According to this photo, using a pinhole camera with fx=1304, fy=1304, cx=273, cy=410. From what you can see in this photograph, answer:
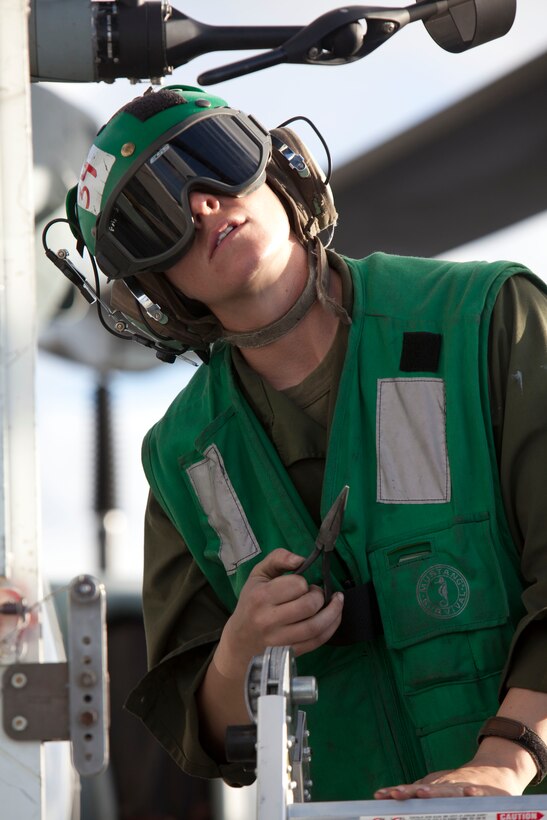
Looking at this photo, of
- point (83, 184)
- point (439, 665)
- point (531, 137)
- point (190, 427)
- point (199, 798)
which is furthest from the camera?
point (199, 798)

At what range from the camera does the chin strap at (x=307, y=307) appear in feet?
7.79

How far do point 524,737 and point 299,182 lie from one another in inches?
43.0

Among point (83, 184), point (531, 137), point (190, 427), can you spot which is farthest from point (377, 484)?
point (531, 137)

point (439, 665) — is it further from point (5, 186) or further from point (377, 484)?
point (5, 186)

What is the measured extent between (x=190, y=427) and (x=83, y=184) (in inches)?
20.0

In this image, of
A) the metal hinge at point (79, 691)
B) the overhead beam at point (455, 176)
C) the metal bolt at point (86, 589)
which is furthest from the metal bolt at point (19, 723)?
the overhead beam at point (455, 176)

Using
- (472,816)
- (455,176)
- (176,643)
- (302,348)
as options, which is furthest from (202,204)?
(455,176)

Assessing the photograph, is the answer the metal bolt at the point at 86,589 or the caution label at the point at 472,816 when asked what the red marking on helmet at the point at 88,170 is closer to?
the metal bolt at the point at 86,589

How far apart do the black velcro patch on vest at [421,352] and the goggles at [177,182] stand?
1.27 ft

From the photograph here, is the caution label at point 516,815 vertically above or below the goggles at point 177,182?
below

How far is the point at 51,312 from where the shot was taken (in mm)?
4203

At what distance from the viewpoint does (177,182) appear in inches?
87.7

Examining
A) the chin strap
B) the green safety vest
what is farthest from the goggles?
the green safety vest

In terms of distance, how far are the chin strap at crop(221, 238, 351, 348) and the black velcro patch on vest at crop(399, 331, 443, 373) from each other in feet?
0.41
